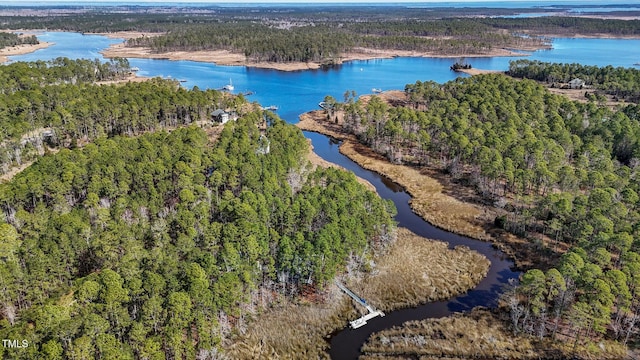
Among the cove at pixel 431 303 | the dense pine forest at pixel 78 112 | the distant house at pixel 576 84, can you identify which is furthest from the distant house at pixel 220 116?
the distant house at pixel 576 84

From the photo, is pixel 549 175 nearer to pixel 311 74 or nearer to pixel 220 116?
pixel 220 116

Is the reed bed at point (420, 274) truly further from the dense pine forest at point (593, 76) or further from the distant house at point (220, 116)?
the dense pine forest at point (593, 76)

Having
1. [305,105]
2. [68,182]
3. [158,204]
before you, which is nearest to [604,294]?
[158,204]

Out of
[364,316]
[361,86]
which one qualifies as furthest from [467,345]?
[361,86]

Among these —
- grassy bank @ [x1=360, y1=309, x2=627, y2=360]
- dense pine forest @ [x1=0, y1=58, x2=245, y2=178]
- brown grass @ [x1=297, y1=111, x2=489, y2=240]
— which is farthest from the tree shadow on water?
dense pine forest @ [x1=0, y1=58, x2=245, y2=178]

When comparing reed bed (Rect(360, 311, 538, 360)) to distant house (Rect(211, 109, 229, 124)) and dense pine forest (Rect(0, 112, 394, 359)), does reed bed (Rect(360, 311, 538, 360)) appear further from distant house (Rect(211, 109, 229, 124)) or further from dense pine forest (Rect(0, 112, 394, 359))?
distant house (Rect(211, 109, 229, 124))

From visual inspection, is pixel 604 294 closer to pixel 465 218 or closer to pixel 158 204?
pixel 465 218
